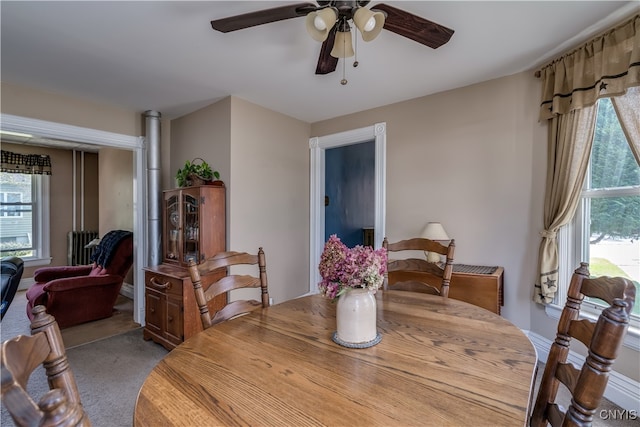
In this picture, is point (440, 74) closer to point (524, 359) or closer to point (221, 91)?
point (221, 91)

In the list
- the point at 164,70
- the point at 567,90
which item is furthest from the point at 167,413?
the point at 567,90

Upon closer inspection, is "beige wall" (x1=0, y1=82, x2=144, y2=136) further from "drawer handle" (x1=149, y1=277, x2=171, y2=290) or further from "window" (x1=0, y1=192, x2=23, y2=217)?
"window" (x1=0, y1=192, x2=23, y2=217)

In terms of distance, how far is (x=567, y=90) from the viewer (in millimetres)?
2186

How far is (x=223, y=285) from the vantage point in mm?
1466

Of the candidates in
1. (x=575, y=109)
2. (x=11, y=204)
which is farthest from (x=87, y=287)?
(x=575, y=109)

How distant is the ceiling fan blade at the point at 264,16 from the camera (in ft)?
4.64

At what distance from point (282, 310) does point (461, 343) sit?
817 mm

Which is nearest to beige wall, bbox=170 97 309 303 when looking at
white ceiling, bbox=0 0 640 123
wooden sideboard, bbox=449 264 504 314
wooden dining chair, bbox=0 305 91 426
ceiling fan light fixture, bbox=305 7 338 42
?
white ceiling, bbox=0 0 640 123

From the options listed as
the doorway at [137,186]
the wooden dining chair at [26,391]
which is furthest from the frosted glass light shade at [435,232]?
the doorway at [137,186]

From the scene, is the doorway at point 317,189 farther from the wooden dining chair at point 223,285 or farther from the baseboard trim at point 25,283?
the baseboard trim at point 25,283

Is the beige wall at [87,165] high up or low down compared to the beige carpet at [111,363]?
up

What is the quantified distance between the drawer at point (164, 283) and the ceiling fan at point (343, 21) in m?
2.04

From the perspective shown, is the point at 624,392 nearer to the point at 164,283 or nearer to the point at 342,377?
the point at 342,377

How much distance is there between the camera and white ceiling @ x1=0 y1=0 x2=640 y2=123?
1.76 m
